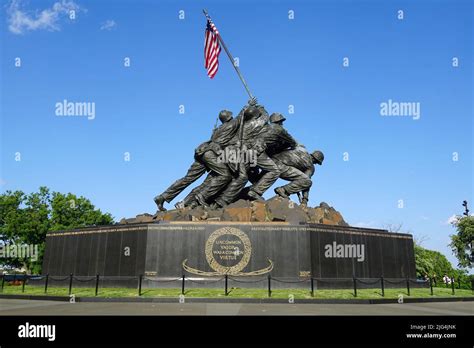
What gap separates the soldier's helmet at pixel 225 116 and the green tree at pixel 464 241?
40.9 meters

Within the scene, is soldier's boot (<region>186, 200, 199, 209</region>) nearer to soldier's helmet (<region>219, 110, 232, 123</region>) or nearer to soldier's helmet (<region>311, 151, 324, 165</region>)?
soldier's helmet (<region>219, 110, 232, 123</region>)

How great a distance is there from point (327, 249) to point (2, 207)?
46.0 m

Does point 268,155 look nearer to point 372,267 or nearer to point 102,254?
point 372,267

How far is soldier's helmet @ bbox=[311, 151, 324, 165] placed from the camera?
25.4 m

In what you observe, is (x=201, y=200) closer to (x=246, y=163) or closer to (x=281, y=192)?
(x=246, y=163)

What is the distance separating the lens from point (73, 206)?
51656mm

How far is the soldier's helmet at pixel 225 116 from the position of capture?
81.8 feet

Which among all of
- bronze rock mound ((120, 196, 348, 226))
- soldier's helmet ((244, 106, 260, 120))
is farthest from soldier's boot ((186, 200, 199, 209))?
soldier's helmet ((244, 106, 260, 120))

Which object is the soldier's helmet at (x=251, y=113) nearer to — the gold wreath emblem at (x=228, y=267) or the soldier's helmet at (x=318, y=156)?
the soldier's helmet at (x=318, y=156)

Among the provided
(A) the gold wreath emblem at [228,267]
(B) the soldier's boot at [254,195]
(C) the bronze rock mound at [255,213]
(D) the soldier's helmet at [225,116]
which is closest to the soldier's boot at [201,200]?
(C) the bronze rock mound at [255,213]

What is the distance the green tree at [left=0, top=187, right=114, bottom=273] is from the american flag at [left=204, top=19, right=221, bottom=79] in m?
33.8

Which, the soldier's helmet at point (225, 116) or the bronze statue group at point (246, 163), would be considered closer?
the bronze statue group at point (246, 163)

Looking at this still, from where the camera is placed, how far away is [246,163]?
23.4 metres
